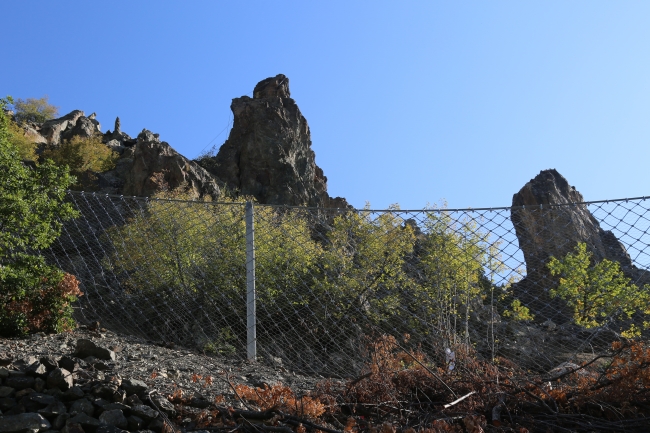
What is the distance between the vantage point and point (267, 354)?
4242 mm

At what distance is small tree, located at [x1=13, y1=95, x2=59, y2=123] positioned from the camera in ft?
107

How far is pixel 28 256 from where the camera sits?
3670 mm

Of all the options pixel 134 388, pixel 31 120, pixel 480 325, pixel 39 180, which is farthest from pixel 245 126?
pixel 134 388

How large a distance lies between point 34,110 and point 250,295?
33740 millimetres

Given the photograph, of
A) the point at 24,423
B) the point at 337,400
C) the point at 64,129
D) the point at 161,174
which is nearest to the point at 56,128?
the point at 64,129

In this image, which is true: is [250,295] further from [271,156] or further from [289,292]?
[271,156]

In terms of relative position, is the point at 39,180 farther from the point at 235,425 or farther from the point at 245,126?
the point at 245,126

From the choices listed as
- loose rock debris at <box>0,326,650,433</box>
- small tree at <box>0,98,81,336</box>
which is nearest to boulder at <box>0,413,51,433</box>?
loose rock debris at <box>0,326,650,433</box>

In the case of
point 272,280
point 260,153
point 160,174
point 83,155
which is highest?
point 260,153

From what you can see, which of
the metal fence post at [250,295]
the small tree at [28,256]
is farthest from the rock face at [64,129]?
the metal fence post at [250,295]

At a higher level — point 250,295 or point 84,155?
point 84,155

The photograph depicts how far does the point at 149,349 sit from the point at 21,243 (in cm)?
104

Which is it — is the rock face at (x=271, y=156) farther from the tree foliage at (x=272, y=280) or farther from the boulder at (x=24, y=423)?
the boulder at (x=24, y=423)

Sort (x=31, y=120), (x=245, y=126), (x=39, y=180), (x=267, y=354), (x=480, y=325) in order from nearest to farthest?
(x=39, y=180) < (x=267, y=354) < (x=480, y=325) < (x=245, y=126) < (x=31, y=120)
